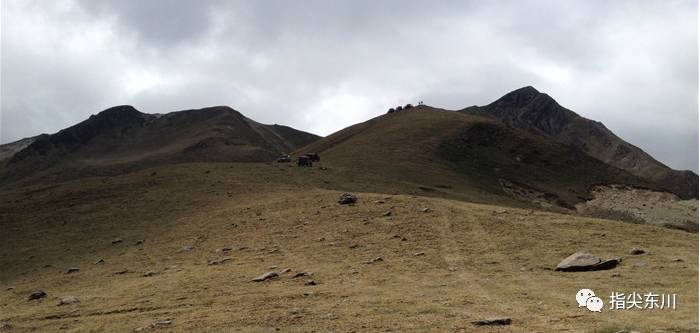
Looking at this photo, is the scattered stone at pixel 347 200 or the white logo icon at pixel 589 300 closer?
the white logo icon at pixel 589 300

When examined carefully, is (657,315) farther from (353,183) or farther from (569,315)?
(353,183)

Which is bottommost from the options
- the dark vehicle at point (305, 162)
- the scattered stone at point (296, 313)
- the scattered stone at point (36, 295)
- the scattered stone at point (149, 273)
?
the scattered stone at point (36, 295)

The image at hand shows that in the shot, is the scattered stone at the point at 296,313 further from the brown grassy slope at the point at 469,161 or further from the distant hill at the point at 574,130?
the distant hill at the point at 574,130

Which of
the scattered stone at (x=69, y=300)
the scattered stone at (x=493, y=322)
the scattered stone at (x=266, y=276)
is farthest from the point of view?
the scattered stone at (x=266, y=276)

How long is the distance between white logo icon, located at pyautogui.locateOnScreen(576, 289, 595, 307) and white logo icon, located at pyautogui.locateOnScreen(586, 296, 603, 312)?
0.36ft

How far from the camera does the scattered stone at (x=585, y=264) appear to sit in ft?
61.8

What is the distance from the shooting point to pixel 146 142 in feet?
480

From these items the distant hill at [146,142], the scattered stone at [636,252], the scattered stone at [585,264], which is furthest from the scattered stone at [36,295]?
the distant hill at [146,142]

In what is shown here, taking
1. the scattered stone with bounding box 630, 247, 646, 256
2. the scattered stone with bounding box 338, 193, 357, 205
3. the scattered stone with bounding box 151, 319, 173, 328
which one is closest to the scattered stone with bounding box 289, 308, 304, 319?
the scattered stone with bounding box 151, 319, 173, 328

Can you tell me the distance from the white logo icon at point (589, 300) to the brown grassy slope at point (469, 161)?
30521 millimetres

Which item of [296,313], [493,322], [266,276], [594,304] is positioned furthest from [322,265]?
[594,304]

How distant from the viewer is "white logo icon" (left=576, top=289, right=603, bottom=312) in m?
14.0

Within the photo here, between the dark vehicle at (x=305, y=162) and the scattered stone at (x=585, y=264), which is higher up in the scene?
the dark vehicle at (x=305, y=162)

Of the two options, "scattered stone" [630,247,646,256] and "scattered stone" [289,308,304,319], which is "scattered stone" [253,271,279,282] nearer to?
"scattered stone" [289,308,304,319]
